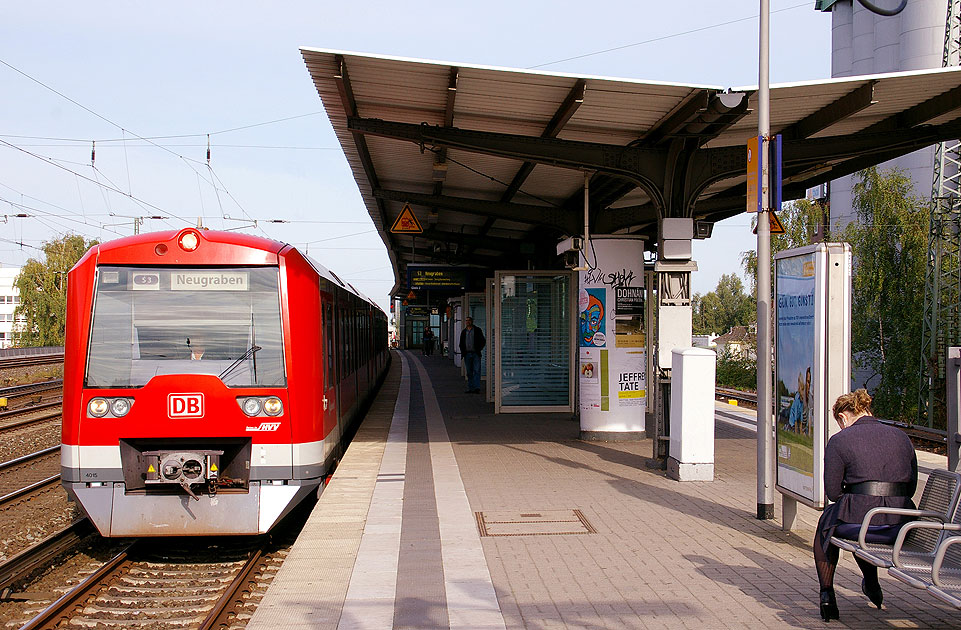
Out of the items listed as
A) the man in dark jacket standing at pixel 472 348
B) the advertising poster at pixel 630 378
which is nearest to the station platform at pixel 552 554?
the advertising poster at pixel 630 378

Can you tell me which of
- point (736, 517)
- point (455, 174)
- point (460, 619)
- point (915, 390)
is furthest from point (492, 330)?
→ point (915, 390)

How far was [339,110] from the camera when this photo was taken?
10234 millimetres

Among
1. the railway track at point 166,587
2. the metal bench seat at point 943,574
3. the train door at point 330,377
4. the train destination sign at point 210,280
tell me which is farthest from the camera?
the train door at point 330,377

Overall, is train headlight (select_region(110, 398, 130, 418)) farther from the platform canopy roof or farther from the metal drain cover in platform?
the platform canopy roof

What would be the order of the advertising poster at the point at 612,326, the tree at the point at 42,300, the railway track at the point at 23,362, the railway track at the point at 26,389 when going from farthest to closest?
the tree at the point at 42,300, the railway track at the point at 23,362, the railway track at the point at 26,389, the advertising poster at the point at 612,326

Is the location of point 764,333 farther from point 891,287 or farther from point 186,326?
point 891,287

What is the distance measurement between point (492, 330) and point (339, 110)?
286 inches

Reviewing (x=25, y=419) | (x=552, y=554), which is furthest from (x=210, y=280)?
(x=25, y=419)

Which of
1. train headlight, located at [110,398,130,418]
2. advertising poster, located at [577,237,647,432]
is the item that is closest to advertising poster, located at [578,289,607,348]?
advertising poster, located at [577,237,647,432]

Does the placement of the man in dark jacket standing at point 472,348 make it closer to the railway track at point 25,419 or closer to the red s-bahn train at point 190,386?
the railway track at point 25,419

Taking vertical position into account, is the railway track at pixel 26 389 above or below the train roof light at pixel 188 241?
below

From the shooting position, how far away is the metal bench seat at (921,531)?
455 centimetres

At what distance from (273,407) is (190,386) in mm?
687

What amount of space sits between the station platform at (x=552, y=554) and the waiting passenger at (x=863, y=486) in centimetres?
26
